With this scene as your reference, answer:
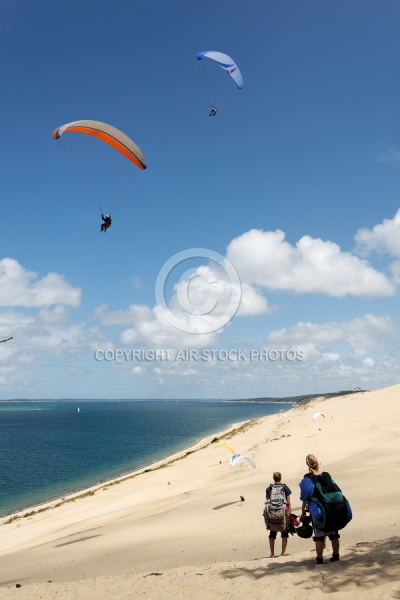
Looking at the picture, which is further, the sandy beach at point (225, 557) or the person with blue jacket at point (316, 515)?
the person with blue jacket at point (316, 515)

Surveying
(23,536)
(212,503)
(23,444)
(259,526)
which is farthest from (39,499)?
(23,444)

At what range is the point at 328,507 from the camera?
21.9 ft

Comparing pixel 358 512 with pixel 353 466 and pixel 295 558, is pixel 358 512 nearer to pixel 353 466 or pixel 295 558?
pixel 295 558

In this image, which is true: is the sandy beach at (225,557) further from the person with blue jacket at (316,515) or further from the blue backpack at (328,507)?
the blue backpack at (328,507)

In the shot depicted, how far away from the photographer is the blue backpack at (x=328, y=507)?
21.9 feet

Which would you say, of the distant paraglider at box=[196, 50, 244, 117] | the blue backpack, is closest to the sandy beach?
the blue backpack

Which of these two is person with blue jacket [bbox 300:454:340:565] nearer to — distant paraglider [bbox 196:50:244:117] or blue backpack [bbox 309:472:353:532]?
blue backpack [bbox 309:472:353:532]

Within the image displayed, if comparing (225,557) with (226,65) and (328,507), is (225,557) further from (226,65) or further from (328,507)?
(226,65)

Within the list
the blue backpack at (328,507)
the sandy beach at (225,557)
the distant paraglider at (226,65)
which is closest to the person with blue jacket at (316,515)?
the blue backpack at (328,507)

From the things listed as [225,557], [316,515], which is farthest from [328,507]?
[225,557]

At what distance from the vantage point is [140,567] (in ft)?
28.7

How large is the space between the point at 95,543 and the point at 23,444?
80956 mm

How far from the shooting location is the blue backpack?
6664 mm

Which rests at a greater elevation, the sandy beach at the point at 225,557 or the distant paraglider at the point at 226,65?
the distant paraglider at the point at 226,65
